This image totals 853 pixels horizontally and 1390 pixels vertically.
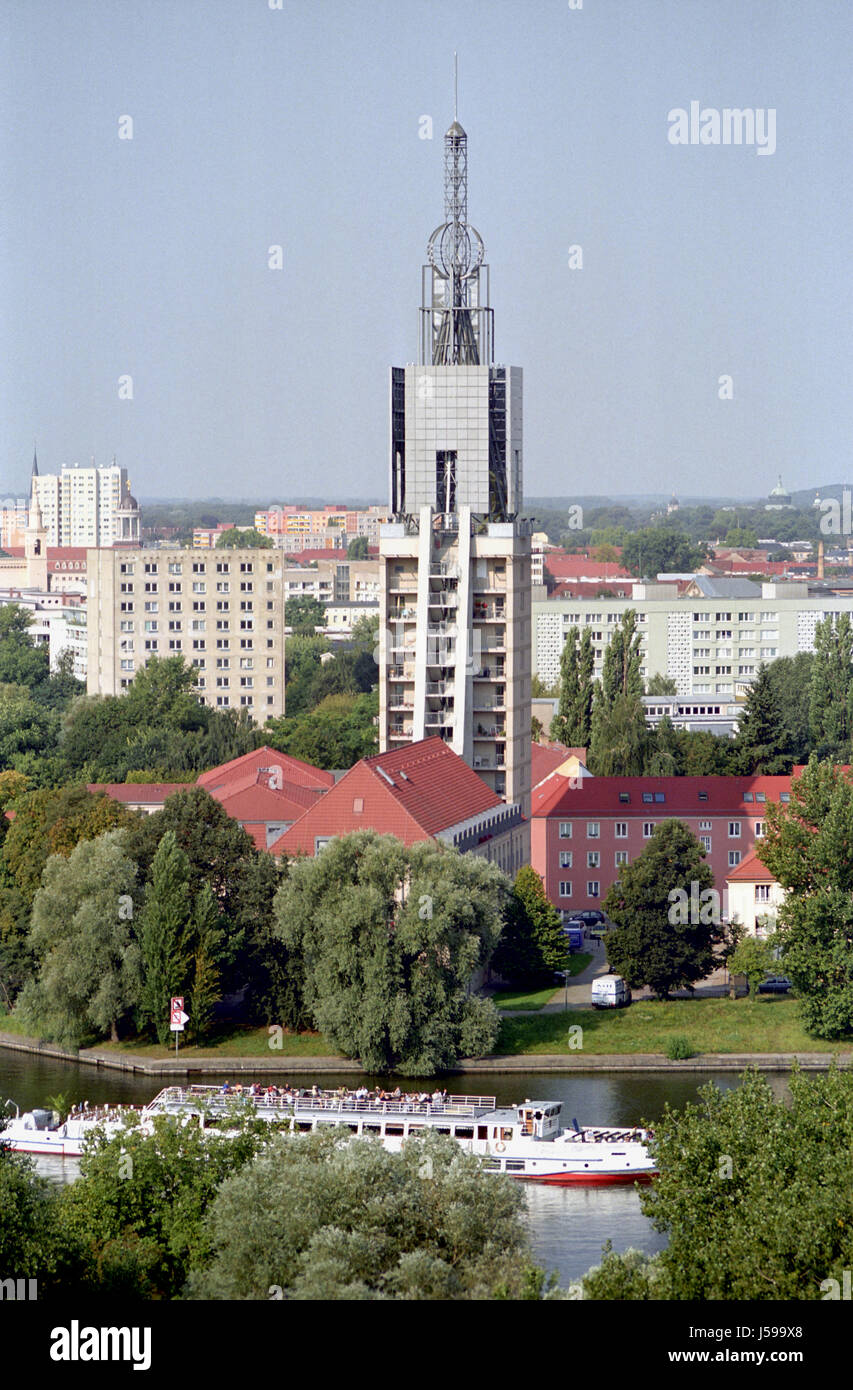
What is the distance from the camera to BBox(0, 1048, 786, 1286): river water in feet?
99.9

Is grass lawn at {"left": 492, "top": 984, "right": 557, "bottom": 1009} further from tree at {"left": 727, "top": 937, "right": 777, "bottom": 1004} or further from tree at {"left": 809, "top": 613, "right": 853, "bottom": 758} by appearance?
tree at {"left": 809, "top": 613, "right": 853, "bottom": 758}

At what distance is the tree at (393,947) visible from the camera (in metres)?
35.9

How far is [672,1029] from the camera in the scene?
3809 centimetres

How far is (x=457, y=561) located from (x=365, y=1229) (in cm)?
2701

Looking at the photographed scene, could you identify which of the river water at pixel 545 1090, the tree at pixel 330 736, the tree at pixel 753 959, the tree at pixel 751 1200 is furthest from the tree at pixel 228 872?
the tree at pixel 330 736

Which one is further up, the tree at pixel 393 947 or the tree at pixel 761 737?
the tree at pixel 761 737

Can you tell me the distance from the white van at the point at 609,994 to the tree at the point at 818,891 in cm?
297

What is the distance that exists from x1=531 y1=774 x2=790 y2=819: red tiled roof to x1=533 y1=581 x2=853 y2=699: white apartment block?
48885 mm

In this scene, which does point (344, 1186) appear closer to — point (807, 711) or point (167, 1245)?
point (167, 1245)

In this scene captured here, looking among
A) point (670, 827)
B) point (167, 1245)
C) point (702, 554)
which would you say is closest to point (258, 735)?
point (670, 827)

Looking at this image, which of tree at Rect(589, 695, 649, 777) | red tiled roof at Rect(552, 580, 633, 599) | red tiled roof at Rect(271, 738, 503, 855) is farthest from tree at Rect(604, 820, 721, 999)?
red tiled roof at Rect(552, 580, 633, 599)

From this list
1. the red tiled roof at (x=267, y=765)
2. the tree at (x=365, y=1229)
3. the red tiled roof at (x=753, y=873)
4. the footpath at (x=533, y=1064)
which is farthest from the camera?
the red tiled roof at (x=267, y=765)

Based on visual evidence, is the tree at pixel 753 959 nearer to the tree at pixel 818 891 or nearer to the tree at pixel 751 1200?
the tree at pixel 818 891

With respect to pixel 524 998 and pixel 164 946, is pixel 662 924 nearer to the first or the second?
pixel 524 998
